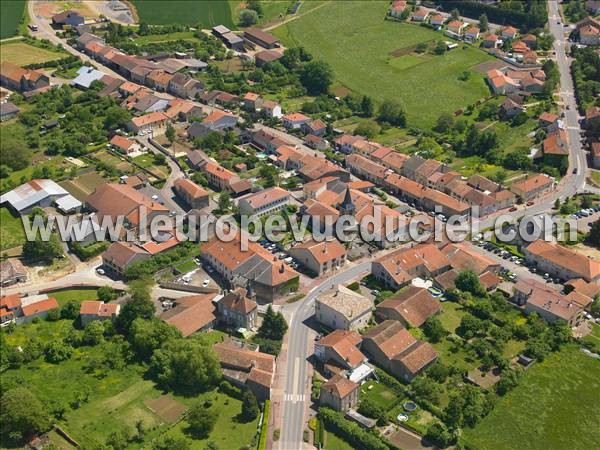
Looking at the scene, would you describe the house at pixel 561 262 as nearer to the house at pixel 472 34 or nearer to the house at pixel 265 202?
the house at pixel 265 202

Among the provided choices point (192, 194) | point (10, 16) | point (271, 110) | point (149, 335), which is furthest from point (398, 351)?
point (10, 16)

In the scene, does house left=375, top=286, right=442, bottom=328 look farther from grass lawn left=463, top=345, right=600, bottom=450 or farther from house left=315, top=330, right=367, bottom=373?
grass lawn left=463, top=345, right=600, bottom=450

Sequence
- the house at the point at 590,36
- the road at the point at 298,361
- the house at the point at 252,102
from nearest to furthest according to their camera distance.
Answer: the road at the point at 298,361 < the house at the point at 252,102 < the house at the point at 590,36

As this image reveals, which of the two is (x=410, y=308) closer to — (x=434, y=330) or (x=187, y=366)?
(x=434, y=330)

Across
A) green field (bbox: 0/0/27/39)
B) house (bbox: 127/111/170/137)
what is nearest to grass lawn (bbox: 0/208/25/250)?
house (bbox: 127/111/170/137)

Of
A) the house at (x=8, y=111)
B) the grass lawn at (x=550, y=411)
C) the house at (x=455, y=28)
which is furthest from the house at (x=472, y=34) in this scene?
the grass lawn at (x=550, y=411)

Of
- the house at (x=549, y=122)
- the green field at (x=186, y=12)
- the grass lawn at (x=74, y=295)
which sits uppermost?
the green field at (x=186, y=12)

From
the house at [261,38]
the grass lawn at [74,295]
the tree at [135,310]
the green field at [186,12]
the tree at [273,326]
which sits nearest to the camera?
the tree at [273,326]
